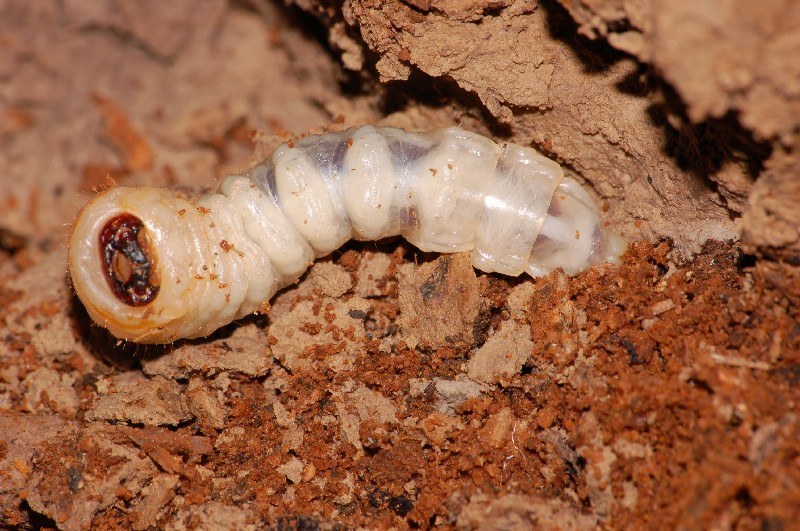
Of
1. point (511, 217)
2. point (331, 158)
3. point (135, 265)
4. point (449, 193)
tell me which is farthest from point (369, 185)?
point (135, 265)

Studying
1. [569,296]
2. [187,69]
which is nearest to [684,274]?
[569,296]

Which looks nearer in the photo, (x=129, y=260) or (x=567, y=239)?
(x=129, y=260)

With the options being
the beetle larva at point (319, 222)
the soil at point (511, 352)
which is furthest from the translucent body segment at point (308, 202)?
the soil at point (511, 352)

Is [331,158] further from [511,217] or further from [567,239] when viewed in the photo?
[567,239]

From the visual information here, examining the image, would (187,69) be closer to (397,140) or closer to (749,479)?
(397,140)

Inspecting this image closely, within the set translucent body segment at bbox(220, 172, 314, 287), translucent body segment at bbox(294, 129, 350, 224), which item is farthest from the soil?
translucent body segment at bbox(294, 129, 350, 224)
